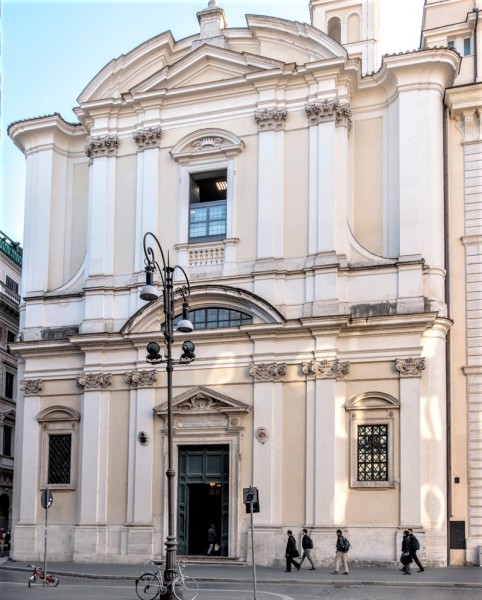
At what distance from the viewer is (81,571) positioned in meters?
27.2

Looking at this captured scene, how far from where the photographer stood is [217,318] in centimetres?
3089

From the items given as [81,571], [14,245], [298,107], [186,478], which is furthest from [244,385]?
[14,245]

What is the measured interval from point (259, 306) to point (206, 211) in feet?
14.7

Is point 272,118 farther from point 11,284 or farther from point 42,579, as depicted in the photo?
point 11,284

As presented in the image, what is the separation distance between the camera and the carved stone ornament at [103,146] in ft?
110

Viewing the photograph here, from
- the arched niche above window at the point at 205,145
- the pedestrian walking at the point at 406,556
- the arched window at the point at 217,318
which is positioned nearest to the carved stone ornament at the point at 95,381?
the arched window at the point at 217,318

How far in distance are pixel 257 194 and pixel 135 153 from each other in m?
5.06

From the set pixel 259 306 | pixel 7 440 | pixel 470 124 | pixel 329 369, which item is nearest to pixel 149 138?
pixel 259 306

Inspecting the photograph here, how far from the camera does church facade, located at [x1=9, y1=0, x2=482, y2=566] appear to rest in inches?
1115

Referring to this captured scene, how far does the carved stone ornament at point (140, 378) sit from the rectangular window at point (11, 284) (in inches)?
864

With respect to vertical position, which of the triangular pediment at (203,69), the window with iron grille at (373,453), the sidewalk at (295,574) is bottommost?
the sidewalk at (295,574)

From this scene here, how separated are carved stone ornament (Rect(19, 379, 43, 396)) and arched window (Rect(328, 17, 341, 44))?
17204 millimetres

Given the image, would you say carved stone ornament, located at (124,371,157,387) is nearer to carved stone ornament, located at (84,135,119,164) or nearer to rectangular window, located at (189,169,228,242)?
rectangular window, located at (189,169,228,242)

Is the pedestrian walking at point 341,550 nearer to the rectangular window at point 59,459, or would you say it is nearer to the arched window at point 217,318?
the arched window at point 217,318
